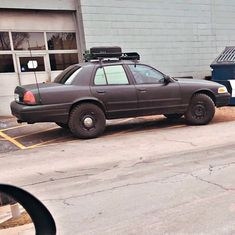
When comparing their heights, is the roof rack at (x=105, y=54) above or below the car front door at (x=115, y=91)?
above

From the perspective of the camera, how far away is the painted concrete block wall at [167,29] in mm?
15312

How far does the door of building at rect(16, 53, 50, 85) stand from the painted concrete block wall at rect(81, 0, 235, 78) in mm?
1797

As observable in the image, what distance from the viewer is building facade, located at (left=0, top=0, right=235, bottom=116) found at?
46.7 feet

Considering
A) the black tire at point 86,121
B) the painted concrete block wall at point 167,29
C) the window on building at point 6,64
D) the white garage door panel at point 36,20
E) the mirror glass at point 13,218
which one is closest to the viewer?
the mirror glass at point 13,218

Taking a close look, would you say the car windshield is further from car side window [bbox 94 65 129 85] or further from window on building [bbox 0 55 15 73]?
window on building [bbox 0 55 15 73]

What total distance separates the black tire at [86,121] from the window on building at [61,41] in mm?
6613

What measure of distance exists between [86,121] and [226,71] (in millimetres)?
6417

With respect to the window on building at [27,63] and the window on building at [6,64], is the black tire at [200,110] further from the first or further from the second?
the window on building at [6,64]

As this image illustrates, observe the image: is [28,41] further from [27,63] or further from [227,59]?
[227,59]

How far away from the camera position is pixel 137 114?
9672 mm

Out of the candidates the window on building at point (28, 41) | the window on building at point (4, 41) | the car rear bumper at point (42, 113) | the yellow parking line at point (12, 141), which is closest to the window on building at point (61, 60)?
the window on building at point (28, 41)

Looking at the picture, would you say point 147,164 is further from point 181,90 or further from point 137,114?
point 181,90

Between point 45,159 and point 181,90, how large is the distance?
417 centimetres

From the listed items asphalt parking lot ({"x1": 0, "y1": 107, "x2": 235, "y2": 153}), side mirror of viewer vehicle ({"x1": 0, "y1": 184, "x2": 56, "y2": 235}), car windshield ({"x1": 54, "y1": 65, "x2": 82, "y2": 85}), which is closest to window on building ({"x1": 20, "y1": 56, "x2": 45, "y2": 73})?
asphalt parking lot ({"x1": 0, "y1": 107, "x2": 235, "y2": 153})
